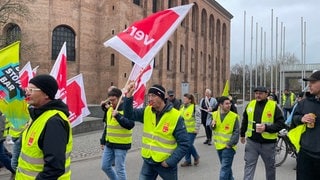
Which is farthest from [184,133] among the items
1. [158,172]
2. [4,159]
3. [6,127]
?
[6,127]

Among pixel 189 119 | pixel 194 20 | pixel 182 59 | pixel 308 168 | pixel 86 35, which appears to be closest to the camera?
pixel 308 168

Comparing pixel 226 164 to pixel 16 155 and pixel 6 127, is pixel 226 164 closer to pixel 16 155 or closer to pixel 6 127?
pixel 16 155

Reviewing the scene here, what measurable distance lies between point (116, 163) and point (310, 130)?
3.22m

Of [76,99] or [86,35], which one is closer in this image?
[76,99]

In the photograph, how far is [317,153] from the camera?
16.3 feet

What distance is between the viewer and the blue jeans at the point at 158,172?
5105 millimetres

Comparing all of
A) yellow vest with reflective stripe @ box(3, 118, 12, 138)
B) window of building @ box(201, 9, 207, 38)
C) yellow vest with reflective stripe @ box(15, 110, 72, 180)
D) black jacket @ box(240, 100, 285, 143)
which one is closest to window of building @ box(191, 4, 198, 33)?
window of building @ box(201, 9, 207, 38)

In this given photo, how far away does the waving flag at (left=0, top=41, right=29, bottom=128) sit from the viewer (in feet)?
25.9

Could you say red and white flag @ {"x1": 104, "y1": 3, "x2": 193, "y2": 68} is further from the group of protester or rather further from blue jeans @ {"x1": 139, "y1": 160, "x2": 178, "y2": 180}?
blue jeans @ {"x1": 139, "y1": 160, "x2": 178, "y2": 180}

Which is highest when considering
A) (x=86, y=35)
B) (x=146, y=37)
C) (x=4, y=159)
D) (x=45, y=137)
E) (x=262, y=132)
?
(x=86, y=35)

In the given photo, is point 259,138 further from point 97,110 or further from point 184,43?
point 184,43

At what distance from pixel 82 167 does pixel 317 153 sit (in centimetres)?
651

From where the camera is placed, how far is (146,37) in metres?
6.29

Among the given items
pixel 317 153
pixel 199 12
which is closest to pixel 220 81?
pixel 199 12
